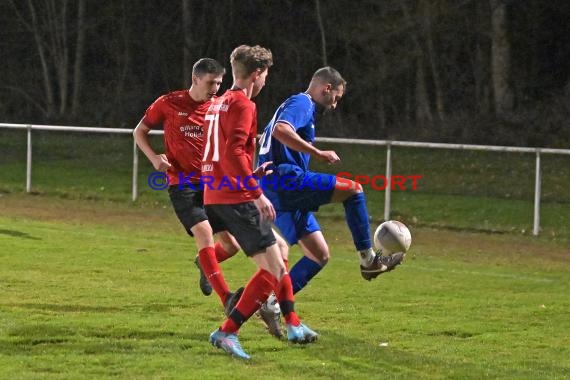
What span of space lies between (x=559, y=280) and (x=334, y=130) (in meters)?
18.3

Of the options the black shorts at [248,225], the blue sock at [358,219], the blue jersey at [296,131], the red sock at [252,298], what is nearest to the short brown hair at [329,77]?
the blue jersey at [296,131]

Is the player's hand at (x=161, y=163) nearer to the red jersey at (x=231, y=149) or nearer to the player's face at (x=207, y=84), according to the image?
the player's face at (x=207, y=84)

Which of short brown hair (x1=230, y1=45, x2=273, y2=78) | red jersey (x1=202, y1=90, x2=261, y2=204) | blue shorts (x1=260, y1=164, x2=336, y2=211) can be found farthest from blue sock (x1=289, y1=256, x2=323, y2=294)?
short brown hair (x1=230, y1=45, x2=273, y2=78)

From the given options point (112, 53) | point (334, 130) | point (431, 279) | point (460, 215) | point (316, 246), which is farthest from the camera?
point (112, 53)

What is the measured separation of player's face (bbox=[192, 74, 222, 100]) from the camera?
9.54 metres

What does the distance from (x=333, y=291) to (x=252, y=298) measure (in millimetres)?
3669

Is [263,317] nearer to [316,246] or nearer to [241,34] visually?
[316,246]

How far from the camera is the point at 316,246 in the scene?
357 inches

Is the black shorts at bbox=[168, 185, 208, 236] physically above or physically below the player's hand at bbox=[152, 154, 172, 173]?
below

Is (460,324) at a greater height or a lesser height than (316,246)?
lesser

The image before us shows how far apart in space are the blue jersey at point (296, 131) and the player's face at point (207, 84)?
843 mm

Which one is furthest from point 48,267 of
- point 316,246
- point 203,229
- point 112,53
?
point 112,53

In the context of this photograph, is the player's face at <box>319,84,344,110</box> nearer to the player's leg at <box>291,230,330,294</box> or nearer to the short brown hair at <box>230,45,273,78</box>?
the player's leg at <box>291,230,330,294</box>

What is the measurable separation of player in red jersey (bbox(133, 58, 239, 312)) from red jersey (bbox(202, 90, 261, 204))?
1632 mm
